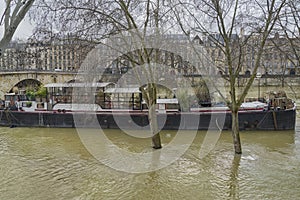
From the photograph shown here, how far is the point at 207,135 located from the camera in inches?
598

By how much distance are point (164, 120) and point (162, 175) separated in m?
8.54

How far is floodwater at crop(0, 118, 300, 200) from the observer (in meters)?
7.21

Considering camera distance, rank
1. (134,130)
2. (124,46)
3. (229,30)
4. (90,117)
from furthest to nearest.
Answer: (90,117) → (134,130) → (124,46) → (229,30)

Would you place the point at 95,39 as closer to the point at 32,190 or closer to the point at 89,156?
the point at 89,156

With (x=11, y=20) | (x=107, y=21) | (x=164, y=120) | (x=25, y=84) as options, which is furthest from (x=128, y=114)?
(x=25, y=84)

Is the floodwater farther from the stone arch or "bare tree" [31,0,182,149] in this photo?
the stone arch

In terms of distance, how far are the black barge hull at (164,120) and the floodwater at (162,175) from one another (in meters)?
2.68

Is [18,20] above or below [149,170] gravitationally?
above

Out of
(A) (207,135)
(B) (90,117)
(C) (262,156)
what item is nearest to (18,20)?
(C) (262,156)

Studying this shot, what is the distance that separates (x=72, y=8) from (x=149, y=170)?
5.48 m

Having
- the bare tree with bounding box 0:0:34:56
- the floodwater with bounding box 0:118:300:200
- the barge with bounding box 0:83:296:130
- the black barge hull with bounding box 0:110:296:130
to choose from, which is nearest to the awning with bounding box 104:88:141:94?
the barge with bounding box 0:83:296:130

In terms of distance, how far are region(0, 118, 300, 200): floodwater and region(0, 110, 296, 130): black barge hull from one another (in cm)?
268

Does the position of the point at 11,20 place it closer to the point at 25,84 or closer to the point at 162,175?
the point at 162,175

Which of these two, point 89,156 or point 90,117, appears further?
point 90,117
